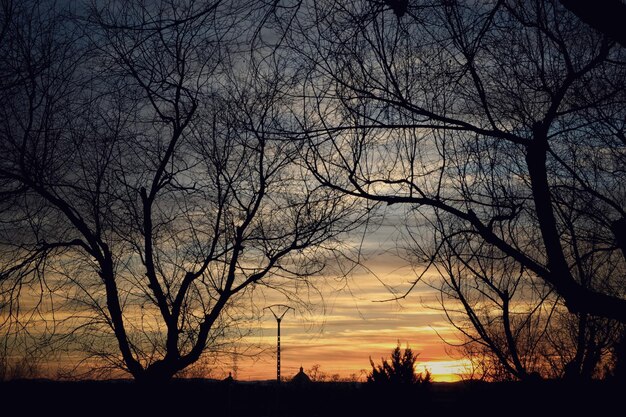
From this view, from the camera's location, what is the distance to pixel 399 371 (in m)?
27.6

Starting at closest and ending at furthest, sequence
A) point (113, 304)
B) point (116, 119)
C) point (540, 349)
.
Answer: point (540, 349), point (116, 119), point (113, 304)

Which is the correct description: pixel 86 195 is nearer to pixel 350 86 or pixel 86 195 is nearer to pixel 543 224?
pixel 350 86

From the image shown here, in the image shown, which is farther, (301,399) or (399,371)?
(301,399)

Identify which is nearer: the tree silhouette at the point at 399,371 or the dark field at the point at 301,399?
the dark field at the point at 301,399

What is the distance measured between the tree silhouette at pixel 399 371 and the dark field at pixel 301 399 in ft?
1.69

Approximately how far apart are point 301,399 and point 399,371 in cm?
1791

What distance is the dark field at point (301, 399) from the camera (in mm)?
8641

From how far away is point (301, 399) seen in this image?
4391 centimetres

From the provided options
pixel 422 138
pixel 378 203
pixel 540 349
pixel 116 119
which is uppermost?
pixel 116 119

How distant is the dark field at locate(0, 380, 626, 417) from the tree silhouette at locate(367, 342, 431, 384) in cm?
51

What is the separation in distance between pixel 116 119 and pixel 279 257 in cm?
450

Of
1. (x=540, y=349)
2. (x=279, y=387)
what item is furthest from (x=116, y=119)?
(x=279, y=387)

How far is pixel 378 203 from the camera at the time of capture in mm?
6215

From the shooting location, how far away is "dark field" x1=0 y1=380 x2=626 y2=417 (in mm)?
8641
